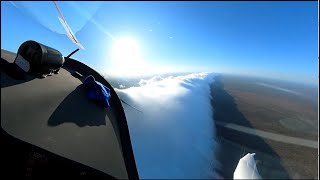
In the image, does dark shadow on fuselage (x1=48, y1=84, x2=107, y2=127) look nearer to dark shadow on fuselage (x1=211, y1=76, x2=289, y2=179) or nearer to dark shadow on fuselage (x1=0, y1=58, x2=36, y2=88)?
dark shadow on fuselage (x1=0, y1=58, x2=36, y2=88)

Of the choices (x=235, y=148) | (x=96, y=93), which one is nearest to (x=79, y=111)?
(x=96, y=93)

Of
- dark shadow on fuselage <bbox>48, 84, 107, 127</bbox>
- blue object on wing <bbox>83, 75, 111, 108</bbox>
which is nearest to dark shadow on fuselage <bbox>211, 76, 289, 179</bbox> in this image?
blue object on wing <bbox>83, 75, 111, 108</bbox>

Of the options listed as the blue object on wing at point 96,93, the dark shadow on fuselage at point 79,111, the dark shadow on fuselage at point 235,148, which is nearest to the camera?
the dark shadow on fuselage at point 79,111

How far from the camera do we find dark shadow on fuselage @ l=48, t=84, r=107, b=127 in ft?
8.74

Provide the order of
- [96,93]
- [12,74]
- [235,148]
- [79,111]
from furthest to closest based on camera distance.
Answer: [235,148] → [96,93] → [79,111] → [12,74]

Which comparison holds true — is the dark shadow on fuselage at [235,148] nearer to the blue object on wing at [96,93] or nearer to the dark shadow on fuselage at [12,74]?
the blue object on wing at [96,93]

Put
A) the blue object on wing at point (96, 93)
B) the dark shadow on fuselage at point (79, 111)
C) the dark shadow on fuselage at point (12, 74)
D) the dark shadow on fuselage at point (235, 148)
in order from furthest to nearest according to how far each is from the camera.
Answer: the dark shadow on fuselage at point (235, 148) < the blue object on wing at point (96, 93) < the dark shadow on fuselage at point (79, 111) < the dark shadow on fuselage at point (12, 74)

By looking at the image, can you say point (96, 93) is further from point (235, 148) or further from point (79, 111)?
point (235, 148)

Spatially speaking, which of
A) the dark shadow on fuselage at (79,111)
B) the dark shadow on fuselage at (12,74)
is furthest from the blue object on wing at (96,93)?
the dark shadow on fuselage at (12,74)

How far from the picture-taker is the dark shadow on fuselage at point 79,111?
266 cm

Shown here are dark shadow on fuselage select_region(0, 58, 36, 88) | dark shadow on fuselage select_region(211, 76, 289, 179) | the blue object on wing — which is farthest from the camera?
dark shadow on fuselage select_region(211, 76, 289, 179)

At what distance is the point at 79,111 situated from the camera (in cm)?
313

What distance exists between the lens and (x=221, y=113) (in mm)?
27328

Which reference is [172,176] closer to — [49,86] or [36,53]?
[49,86]
